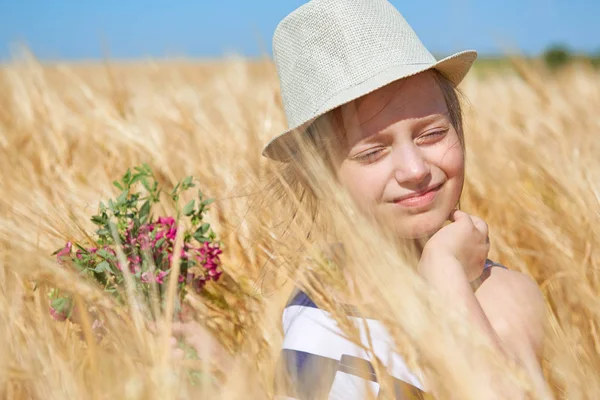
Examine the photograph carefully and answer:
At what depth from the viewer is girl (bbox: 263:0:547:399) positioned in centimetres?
92

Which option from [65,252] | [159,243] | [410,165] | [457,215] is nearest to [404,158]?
[410,165]

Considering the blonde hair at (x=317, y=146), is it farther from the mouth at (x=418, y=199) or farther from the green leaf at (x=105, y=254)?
the green leaf at (x=105, y=254)

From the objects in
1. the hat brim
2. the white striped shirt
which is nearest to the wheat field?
the white striped shirt

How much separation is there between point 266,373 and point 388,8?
22.3 inches

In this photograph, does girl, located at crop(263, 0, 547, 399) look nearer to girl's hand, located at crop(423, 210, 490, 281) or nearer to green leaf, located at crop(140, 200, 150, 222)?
girl's hand, located at crop(423, 210, 490, 281)

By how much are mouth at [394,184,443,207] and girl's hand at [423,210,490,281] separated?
4 cm

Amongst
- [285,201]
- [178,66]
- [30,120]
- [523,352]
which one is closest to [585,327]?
[523,352]

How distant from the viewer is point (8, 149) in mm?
1650

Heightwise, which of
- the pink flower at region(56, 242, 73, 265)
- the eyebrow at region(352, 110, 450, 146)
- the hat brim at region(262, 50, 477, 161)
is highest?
the hat brim at region(262, 50, 477, 161)

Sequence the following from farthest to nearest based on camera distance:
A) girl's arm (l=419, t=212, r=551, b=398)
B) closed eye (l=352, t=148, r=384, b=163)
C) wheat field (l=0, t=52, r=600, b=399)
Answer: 1. closed eye (l=352, t=148, r=384, b=163)
2. girl's arm (l=419, t=212, r=551, b=398)
3. wheat field (l=0, t=52, r=600, b=399)

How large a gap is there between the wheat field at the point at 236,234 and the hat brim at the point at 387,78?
137 millimetres

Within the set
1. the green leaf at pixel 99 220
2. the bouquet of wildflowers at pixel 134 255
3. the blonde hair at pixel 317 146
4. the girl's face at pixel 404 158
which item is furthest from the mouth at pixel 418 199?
the green leaf at pixel 99 220

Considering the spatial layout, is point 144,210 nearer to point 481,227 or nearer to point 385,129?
point 385,129

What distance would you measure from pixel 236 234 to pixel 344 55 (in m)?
0.41
